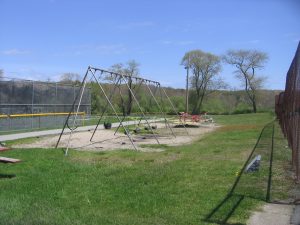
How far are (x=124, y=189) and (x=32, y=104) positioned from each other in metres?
19.7

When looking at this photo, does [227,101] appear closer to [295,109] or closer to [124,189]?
[295,109]

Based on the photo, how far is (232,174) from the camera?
9.37 metres

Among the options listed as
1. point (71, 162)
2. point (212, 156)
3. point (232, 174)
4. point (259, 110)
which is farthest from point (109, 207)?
point (259, 110)

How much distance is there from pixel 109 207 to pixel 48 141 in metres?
Result: 11.2

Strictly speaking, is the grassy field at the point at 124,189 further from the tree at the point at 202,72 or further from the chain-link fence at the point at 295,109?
the tree at the point at 202,72

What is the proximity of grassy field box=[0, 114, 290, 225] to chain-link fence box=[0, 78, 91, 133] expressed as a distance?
11859 millimetres

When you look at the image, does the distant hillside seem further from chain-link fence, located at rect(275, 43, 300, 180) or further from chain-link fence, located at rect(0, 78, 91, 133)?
chain-link fence, located at rect(275, 43, 300, 180)

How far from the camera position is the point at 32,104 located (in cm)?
2648

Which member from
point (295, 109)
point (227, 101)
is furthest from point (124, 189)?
point (227, 101)

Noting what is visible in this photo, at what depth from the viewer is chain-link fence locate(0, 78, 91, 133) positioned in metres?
23.8

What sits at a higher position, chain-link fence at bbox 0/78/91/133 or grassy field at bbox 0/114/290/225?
chain-link fence at bbox 0/78/91/133

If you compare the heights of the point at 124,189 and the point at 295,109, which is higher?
the point at 295,109

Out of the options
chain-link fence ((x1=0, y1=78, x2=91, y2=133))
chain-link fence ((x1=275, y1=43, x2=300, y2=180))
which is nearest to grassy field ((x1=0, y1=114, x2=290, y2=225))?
chain-link fence ((x1=275, y1=43, x2=300, y2=180))

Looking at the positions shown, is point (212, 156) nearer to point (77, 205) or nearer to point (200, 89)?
point (77, 205)
